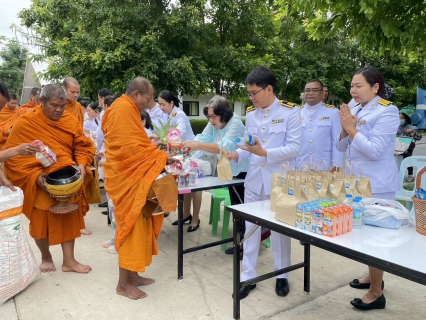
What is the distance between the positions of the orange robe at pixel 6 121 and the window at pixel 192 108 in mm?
22452

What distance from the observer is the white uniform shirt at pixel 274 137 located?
2838 mm

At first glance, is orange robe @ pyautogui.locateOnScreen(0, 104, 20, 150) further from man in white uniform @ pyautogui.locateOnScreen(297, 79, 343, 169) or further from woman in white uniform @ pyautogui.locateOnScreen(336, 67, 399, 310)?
woman in white uniform @ pyautogui.locateOnScreen(336, 67, 399, 310)

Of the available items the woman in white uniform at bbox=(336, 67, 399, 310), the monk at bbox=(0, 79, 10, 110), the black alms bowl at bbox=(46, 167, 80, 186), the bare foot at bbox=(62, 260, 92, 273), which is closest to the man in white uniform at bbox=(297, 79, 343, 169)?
the woman in white uniform at bbox=(336, 67, 399, 310)

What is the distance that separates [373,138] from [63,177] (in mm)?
2677

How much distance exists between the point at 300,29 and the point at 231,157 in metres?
12.1

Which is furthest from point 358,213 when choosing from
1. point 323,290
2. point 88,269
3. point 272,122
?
point 88,269

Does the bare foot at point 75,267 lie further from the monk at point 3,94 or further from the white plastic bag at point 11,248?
the monk at point 3,94

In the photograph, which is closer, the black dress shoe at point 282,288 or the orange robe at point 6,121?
the black dress shoe at point 282,288

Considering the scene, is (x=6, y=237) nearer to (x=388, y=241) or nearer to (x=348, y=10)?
(x=388, y=241)

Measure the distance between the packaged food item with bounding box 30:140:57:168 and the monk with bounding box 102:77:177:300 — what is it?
1.81 ft

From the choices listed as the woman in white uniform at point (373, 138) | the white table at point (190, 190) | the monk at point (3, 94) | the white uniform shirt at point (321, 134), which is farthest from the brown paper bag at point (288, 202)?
the monk at point (3, 94)

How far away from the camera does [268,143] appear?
116 inches

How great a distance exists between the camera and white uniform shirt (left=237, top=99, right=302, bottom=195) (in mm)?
2838

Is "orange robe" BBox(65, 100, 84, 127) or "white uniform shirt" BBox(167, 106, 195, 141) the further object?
"white uniform shirt" BBox(167, 106, 195, 141)
